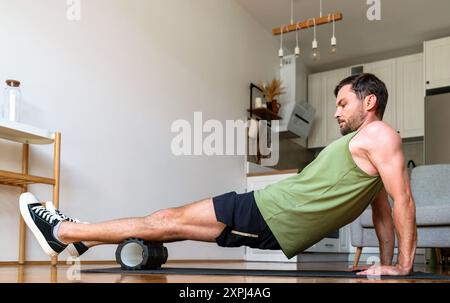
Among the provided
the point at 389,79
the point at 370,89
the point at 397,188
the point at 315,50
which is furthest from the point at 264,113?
the point at 397,188

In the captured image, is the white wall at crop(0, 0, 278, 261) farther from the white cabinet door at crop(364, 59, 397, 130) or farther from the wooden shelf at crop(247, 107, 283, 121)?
the white cabinet door at crop(364, 59, 397, 130)

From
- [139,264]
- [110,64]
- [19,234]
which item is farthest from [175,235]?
[110,64]

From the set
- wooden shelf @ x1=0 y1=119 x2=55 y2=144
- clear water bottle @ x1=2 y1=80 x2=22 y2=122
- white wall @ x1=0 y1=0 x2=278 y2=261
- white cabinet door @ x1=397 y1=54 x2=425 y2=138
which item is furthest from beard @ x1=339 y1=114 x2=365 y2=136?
white cabinet door @ x1=397 y1=54 x2=425 y2=138

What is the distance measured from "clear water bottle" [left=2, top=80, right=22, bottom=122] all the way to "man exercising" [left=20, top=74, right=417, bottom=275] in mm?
715

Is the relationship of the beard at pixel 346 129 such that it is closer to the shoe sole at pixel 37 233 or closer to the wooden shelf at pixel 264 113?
the shoe sole at pixel 37 233

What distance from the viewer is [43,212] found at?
214cm

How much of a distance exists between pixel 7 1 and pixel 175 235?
175 centimetres

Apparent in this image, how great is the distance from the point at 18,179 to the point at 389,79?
16.4ft

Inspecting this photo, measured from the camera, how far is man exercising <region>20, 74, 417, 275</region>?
1.71 metres

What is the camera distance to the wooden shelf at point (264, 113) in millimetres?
5352

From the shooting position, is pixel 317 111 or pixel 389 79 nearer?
pixel 389 79

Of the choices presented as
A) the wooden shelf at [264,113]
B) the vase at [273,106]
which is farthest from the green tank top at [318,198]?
the vase at [273,106]

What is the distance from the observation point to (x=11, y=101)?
2623 mm

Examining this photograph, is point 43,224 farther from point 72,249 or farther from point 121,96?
point 121,96
